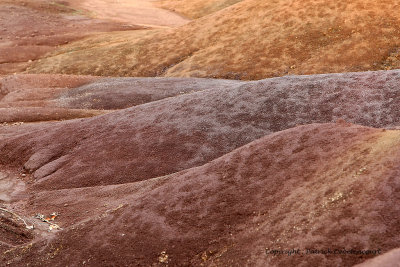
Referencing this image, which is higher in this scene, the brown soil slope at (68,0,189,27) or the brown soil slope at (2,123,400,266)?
the brown soil slope at (2,123,400,266)

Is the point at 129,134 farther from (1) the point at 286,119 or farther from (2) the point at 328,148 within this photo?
(2) the point at 328,148

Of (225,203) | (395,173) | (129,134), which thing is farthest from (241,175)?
(129,134)

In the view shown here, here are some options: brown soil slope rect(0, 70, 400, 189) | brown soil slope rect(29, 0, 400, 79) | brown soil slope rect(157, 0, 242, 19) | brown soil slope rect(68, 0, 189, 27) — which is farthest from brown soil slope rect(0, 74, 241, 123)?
brown soil slope rect(157, 0, 242, 19)

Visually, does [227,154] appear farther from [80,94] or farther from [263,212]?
[80,94]

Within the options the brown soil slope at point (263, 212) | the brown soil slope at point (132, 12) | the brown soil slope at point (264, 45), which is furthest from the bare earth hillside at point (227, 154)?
the brown soil slope at point (132, 12)

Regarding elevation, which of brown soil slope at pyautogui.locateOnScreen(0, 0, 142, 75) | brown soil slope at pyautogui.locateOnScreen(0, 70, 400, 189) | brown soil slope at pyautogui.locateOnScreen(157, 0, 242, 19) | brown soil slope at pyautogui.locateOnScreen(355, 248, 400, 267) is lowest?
brown soil slope at pyautogui.locateOnScreen(0, 0, 142, 75)

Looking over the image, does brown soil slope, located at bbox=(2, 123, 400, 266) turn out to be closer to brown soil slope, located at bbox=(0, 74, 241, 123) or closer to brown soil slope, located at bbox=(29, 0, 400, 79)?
brown soil slope, located at bbox=(0, 74, 241, 123)

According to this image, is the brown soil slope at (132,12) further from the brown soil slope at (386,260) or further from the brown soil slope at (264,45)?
the brown soil slope at (386,260)
